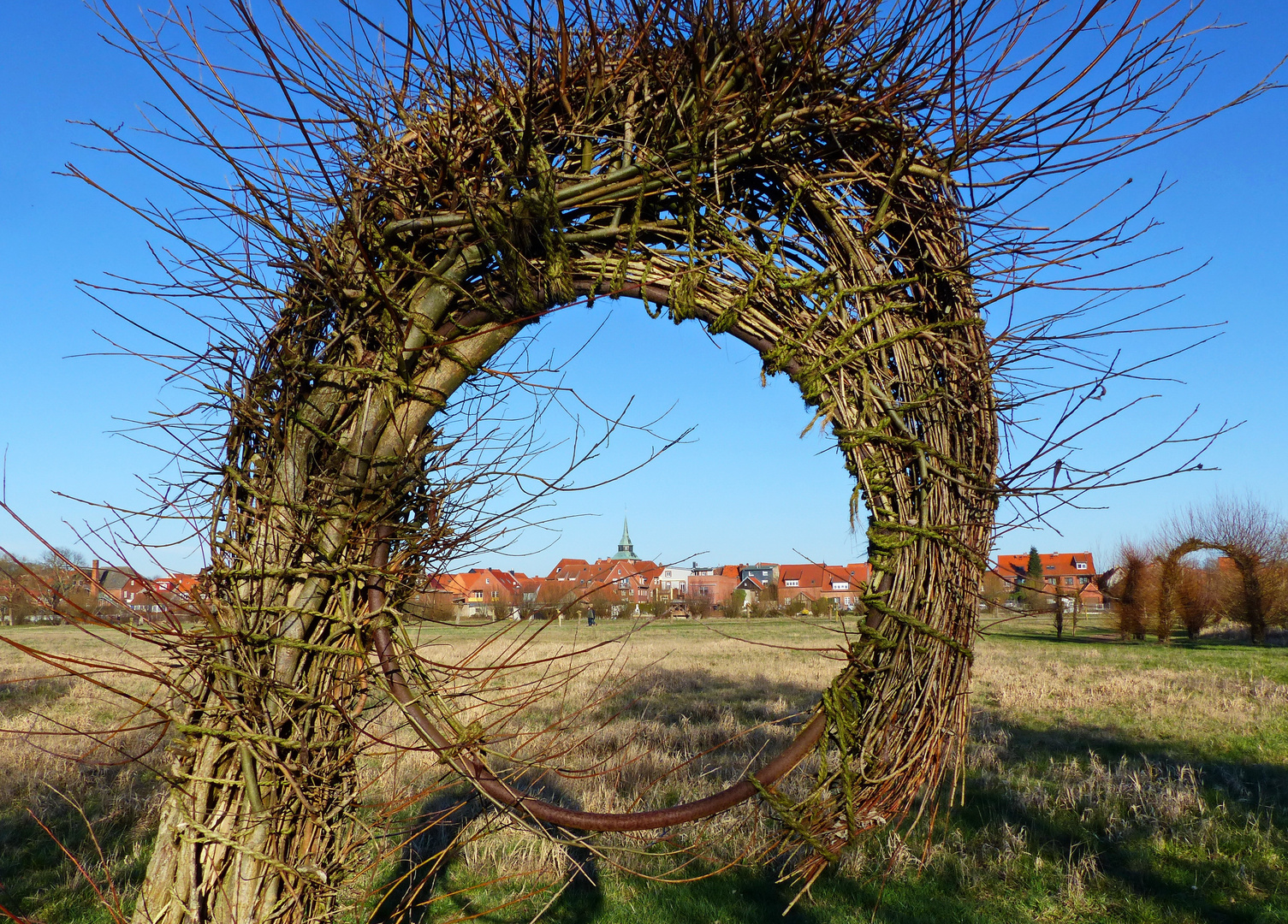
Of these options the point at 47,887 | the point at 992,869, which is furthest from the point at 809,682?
the point at 47,887

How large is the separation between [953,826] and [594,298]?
16.6 feet

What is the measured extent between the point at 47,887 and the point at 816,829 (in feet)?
16.4

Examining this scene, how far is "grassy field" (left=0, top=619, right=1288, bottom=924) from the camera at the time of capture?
4.23 m

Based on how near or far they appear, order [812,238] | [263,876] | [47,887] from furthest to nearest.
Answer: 1. [47,887]
2. [812,238]
3. [263,876]

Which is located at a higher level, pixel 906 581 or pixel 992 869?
pixel 906 581

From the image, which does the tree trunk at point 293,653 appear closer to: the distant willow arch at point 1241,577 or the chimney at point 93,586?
the chimney at point 93,586

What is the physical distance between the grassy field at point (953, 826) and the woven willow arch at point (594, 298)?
0.31m

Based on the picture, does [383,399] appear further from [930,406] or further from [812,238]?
[930,406]

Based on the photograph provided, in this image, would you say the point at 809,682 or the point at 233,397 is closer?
the point at 233,397

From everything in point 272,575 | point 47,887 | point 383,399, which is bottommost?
point 47,887

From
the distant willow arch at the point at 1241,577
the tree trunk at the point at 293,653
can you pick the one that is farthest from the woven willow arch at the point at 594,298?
the distant willow arch at the point at 1241,577

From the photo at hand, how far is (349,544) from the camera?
6.65 feet

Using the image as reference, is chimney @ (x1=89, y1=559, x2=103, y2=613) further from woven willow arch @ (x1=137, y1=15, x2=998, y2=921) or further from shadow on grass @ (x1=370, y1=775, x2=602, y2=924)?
shadow on grass @ (x1=370, y1=775, x2=602, y2=924)

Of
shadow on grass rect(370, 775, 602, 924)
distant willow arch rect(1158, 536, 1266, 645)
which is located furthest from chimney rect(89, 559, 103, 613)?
distant willow arch rect(1158, 536, 1266, 645)
